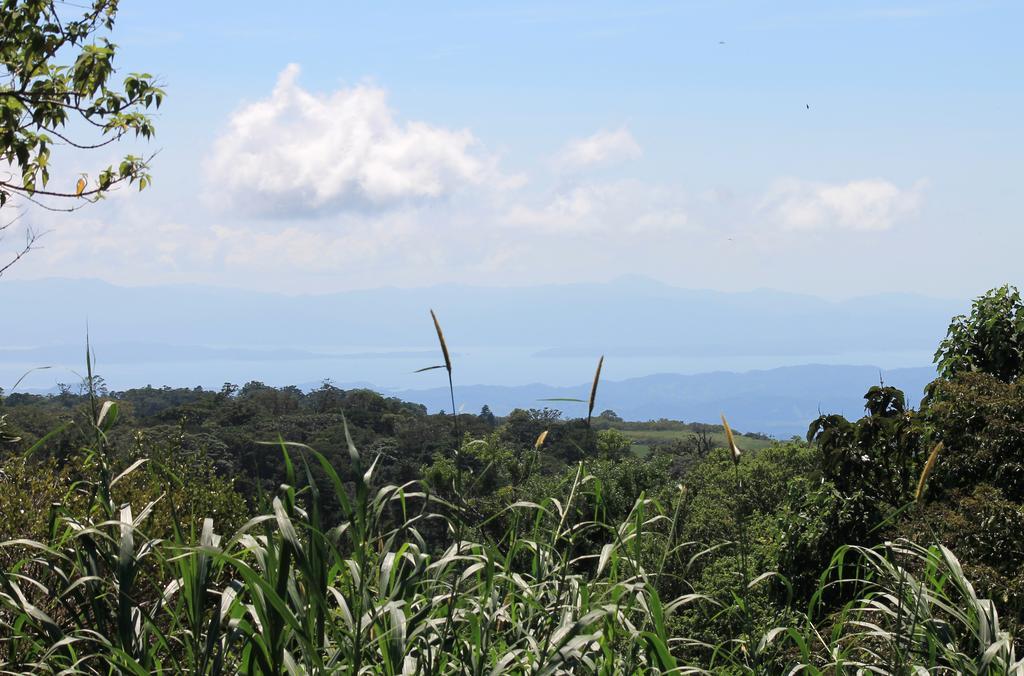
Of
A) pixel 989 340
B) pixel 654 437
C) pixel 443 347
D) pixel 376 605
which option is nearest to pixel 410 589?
pixel 376 605

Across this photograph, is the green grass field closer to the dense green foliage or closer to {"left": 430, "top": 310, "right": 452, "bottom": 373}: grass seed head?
the dense green foliage

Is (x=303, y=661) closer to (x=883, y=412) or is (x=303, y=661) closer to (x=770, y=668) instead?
(x=770, y=668)

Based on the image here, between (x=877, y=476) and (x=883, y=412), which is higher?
(x=883, y=412)

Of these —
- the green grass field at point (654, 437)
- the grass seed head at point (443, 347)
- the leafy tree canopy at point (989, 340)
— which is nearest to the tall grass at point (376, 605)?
the grass seed head at point (443, 347)

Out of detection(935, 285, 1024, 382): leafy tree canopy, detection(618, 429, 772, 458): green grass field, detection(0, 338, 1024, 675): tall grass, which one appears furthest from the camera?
detection(618, 429, 772, 458): green grass field

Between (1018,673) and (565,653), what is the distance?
3.64 feet

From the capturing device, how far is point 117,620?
7.51 feet

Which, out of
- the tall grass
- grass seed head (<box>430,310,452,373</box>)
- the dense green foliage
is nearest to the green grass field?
the dense green foliage

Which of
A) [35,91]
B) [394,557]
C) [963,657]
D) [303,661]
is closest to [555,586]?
[394,557]

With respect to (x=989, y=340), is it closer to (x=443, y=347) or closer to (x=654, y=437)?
(x=443, y=347)

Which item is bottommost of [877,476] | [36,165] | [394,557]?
[877,476]

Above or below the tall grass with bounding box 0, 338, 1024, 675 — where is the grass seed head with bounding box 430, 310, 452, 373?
above

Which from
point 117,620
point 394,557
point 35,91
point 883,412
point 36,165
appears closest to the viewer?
point 117,620

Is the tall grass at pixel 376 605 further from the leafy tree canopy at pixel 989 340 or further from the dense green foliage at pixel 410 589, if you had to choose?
the leafy tree canopy at pixel 989 340
